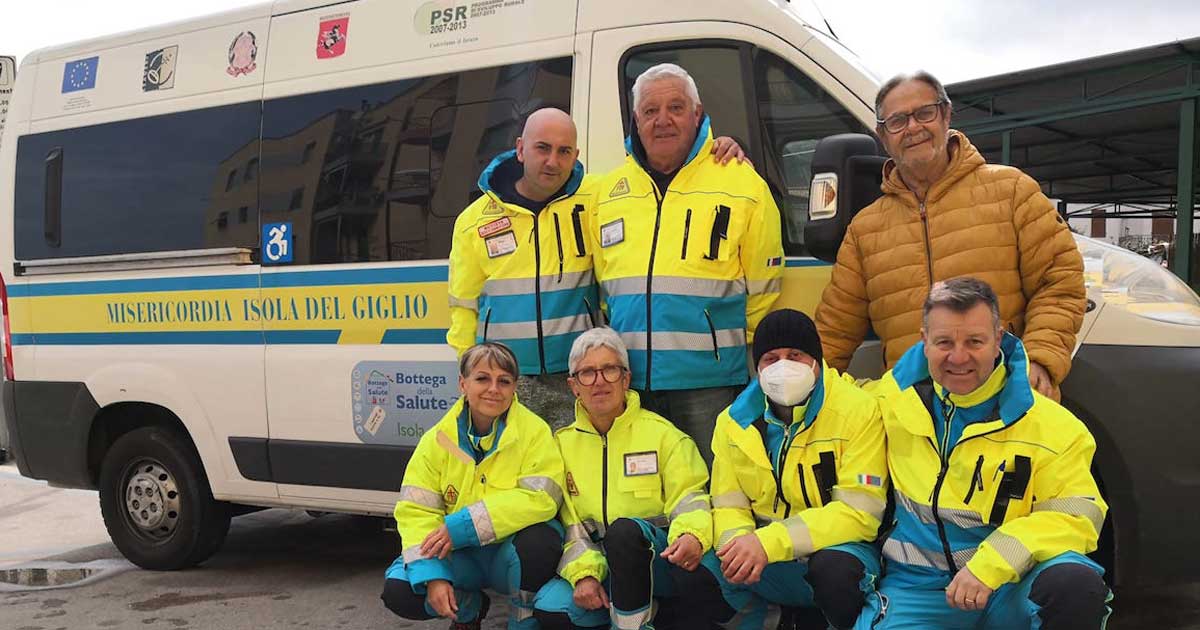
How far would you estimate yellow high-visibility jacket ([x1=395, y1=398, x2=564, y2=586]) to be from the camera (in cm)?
343

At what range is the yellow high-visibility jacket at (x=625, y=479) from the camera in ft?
11.1

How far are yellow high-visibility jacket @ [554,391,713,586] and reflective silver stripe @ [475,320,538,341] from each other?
0.34 meters

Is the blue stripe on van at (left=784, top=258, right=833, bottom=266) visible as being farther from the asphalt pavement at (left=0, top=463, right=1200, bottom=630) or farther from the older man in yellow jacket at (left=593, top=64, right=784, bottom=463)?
the asphalt pavement at (left=0, top=463, right=1200, bottom=630)

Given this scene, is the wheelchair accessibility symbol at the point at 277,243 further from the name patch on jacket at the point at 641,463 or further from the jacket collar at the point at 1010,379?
the jacket collar at the point at 1010,379

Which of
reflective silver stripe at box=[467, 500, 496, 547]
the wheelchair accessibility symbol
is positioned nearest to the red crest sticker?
the wheelchair accessibility symbol

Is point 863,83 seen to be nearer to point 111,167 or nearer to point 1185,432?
point 1185,432

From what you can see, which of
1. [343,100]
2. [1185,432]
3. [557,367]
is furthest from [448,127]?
[1185,432]

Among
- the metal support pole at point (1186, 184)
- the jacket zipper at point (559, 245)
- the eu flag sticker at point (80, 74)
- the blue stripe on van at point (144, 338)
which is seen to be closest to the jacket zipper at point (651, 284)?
the jacket zipper at point (559, 245)

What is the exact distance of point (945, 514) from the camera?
2.86m

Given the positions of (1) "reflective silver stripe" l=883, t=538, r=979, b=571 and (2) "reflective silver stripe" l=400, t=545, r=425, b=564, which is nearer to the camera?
(1) "reflective silver stripe" l=883, t=538, r=979, b=571

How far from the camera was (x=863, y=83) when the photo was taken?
3.71 metres

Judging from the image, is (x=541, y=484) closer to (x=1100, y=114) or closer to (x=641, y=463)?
(x=641, y=463)

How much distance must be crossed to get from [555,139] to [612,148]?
475 mm

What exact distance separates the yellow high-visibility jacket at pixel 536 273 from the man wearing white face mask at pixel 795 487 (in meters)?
0.73
